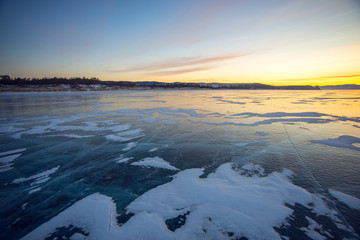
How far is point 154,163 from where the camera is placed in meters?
3.61

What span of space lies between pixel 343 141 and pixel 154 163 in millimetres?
5697

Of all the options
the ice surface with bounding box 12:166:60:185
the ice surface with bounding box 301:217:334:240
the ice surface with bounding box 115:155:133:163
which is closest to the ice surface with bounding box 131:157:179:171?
the ice surface with bounding box 115:155:133:163

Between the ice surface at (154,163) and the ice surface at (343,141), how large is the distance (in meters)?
4.56

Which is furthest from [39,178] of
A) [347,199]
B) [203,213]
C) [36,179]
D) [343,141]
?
[343,141]

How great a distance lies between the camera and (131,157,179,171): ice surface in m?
3.49

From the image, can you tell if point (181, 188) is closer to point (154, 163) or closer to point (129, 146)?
point (154, 163)

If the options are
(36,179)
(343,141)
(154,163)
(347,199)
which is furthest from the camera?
(343,141)

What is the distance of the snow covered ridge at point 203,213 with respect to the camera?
6.23 ft

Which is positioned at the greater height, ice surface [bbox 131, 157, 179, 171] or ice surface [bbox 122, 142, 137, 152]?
ice surface [bbox 122, 142, 137, 152]

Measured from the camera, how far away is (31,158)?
3875mm

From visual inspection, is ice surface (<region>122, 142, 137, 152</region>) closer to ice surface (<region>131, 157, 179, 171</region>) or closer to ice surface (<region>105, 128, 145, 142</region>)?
ice surface (<region>105, 128, 145, 142</region>)

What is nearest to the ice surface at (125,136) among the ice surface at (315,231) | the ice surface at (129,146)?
the ice surface at (129,146)

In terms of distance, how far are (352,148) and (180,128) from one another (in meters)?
5.25

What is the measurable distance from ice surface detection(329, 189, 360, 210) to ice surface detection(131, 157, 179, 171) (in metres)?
2.69
